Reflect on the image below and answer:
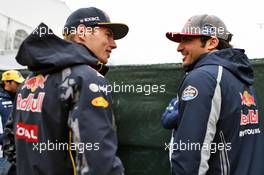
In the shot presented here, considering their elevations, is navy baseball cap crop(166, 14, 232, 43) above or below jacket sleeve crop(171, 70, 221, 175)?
above

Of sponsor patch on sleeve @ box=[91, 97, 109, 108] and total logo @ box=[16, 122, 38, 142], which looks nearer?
sponsor patch on sleeve @ box=[91, 97, 109, 108]

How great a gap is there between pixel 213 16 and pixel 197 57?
11.9 inches

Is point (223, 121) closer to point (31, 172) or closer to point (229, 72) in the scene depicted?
point (229, 72)

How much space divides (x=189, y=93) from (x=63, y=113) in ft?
2.29

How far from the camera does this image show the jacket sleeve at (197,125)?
1980 mm

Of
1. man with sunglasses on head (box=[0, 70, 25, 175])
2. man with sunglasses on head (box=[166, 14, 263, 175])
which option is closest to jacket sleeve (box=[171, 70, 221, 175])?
man with sunglasses on head (box=[166, 14, 263, 175])

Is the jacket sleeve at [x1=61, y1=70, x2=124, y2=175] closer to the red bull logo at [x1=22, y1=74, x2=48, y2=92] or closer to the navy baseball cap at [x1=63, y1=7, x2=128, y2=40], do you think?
the red bull logo at [x1=22, y1=74, x2=48, y2=92]

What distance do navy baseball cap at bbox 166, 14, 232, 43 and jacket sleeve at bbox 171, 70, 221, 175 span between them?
0.39 meters

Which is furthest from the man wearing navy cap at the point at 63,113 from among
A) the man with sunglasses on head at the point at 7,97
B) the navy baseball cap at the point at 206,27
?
the man with sunglasses on head at the point at 7,97

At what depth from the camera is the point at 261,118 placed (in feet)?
12.9

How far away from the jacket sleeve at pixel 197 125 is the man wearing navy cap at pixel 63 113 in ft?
1.41

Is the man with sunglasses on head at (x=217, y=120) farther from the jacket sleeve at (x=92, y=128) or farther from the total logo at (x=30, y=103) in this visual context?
the total logo at (x=30, y=103)

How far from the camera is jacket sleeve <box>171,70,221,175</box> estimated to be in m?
1.98

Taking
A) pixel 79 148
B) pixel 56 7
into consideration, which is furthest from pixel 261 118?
pixel 56 7
